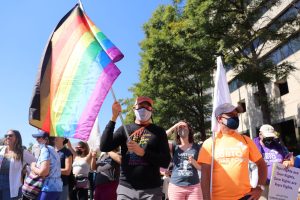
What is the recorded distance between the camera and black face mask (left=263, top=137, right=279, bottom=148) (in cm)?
636

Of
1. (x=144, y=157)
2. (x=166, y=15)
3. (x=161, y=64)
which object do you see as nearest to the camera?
(x=144, y=157)

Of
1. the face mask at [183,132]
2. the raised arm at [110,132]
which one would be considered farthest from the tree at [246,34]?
the raised arm at [110,132]

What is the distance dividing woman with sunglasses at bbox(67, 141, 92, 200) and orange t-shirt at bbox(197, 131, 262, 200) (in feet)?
16.6

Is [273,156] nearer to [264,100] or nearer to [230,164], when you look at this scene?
[230,164]

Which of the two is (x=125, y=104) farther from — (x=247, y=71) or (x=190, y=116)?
(x=247, y=71)

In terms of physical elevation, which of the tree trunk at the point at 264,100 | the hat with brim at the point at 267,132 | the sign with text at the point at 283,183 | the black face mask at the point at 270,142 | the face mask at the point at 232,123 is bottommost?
the sign with text at the point at 283,183

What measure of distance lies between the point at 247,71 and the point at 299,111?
7916 mm

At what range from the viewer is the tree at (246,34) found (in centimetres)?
1766

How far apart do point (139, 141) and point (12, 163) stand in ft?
7.64

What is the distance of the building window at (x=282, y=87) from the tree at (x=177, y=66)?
489cm

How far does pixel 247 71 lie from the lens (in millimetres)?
17453

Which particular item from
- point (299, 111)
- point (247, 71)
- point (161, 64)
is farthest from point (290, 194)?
point (299, 111)

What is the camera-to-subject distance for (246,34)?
714 inches

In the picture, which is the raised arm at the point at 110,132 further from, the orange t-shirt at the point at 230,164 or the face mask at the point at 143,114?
the orange t-shirt at the point at 230,164
